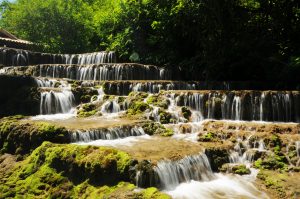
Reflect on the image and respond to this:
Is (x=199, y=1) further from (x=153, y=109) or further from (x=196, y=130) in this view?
(x=196, y=130)

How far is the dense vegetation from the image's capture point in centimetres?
2136

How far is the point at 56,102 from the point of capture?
16.7 metres

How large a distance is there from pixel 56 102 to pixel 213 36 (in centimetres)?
1077

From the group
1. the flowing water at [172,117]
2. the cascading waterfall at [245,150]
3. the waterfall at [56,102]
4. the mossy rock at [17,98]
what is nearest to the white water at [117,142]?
the flowing water at [172,117]

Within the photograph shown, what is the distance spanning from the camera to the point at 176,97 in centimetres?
1652

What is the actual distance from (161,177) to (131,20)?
67.4ft

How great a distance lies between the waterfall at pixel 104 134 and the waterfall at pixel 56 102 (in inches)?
202

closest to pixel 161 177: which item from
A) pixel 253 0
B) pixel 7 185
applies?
pixel 7 185

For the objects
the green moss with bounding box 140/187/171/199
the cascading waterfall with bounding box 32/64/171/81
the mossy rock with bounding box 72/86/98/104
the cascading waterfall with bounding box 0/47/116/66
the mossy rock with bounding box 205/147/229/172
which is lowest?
the green moss with bounding box 140/187/171/199

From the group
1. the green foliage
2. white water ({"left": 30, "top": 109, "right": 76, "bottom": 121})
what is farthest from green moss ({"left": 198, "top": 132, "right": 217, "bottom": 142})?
white water ({"left": 30, "top": 109, "right": 76, "bottom": 121})

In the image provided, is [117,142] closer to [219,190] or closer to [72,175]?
[72,175]

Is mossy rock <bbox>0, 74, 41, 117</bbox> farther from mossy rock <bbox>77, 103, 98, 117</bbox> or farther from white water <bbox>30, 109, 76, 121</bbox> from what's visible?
mossy rock <bbox>77, 103, 98, 117</bbox>

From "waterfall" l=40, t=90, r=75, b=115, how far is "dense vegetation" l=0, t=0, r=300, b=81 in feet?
30.8

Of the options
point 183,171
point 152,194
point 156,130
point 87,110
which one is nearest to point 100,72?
point 87,110
